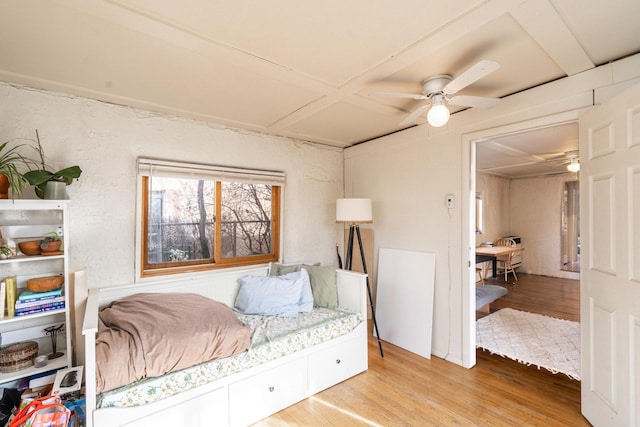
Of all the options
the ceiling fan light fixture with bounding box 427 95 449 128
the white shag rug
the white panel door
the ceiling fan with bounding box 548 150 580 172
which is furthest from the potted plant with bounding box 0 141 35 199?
the ceiling fan with bounding box 548 150 580 172

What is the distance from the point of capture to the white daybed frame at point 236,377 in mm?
1621

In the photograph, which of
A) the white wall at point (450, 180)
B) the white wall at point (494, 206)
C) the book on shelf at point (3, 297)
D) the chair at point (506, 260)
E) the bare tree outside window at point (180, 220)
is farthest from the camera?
the white wall at point (494, 206)

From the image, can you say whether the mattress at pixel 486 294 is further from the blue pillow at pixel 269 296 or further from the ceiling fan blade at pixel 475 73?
the ceiling fan blade at pixel 475 73

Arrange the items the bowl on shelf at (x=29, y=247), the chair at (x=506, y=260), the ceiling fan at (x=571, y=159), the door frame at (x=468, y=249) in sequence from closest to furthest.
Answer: the bowl on shelf at (x=29, y=247) < the door frame at (x=468, y=249) < the ceiling fan at (x=571, y=159) < the chair at (x=506, y=260)

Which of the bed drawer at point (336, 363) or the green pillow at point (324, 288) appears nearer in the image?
the bed drawer at point (336, 363)

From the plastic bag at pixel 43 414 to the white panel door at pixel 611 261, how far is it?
3002mm

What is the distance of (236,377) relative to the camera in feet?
6.54

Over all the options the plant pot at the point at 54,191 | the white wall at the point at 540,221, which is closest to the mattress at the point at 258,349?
the plant pot at the point at 54,191

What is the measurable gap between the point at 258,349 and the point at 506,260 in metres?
5.81

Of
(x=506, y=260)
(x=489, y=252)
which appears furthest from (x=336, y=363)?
(x=506, y=260)

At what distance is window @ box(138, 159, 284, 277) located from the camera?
9.12 feet

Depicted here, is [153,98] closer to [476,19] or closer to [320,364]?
[476,19]

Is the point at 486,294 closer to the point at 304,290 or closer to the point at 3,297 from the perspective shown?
the point at 304,290

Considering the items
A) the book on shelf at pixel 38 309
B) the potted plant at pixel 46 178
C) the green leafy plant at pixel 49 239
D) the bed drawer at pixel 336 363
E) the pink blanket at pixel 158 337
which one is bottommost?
the bed drawer at pixel 336 363
